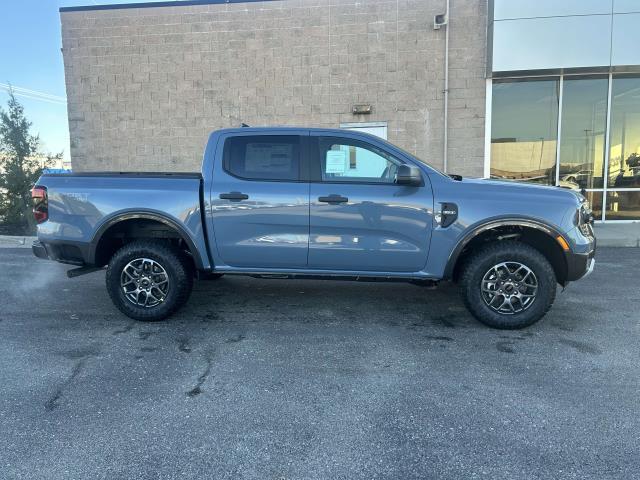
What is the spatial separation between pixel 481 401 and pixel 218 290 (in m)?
3.88

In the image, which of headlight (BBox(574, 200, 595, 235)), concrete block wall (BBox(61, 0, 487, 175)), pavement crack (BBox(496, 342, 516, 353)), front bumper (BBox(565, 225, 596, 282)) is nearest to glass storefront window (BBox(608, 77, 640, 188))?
concrete block wall (BBox(61, 0, 487, 175))

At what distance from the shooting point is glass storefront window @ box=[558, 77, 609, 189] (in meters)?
11.6

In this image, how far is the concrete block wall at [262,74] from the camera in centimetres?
1105

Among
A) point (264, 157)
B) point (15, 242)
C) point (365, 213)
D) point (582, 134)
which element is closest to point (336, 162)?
point (365, 213)

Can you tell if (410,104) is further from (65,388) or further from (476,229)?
(65,388)

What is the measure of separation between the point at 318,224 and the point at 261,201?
606mm

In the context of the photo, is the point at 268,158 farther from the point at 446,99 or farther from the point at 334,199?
the point at 446,99

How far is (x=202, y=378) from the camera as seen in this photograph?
11.6ft

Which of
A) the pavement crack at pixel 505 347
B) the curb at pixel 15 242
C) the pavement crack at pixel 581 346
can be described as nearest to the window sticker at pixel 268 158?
the pavement crack at pixel 505 347

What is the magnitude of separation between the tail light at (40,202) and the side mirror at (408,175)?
3596 mm

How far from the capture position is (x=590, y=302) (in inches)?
216

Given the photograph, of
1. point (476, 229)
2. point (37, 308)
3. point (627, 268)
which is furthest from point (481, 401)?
point (627, 268)

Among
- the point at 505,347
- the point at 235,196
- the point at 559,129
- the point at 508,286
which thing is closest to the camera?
the point at 505,347

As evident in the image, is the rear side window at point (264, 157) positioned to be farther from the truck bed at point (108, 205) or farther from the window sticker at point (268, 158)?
the truck bed at point (108, 205)
